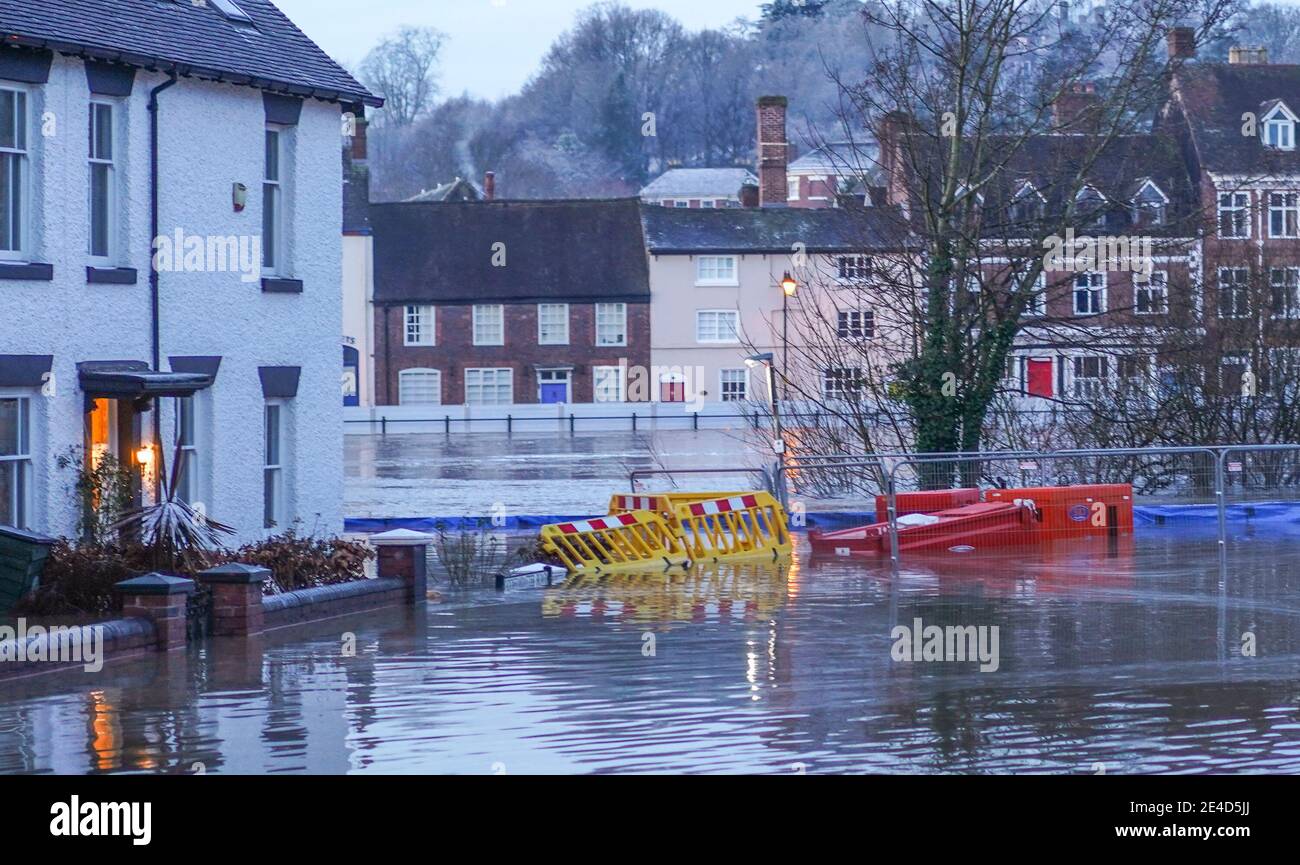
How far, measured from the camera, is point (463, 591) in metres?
20.0

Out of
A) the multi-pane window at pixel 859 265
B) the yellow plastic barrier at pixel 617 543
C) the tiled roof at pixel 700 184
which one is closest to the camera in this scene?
the yellow plastic barrier at pixel 617 543

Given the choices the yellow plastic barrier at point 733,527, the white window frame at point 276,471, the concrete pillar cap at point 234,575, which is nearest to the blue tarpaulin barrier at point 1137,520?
the yellow plastic barrier at point 733,527

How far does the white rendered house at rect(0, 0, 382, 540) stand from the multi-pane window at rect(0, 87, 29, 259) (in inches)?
0.7

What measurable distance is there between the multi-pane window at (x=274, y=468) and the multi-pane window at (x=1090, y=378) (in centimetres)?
1356

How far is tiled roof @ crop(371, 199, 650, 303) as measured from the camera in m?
78.0

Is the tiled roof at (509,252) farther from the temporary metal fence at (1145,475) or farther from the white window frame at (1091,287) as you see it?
the temporary metal fence at (1145,475)

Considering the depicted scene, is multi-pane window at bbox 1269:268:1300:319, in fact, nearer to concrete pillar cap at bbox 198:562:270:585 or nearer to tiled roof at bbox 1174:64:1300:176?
concrete pillar cap at bbox 198:562:270:585

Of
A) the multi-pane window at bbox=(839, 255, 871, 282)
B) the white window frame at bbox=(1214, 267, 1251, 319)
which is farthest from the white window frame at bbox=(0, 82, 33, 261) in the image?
the white window frame at bbox=(1214, 267, 1251, 319)

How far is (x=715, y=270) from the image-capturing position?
258 ft

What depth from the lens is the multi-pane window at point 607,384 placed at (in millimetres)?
78750

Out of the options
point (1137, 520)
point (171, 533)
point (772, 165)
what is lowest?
point (1137, 520)

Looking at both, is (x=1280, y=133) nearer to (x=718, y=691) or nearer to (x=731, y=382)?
(x=731, y=382)

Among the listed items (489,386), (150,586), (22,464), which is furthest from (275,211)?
(489,386)

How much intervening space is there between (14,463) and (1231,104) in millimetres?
56353
